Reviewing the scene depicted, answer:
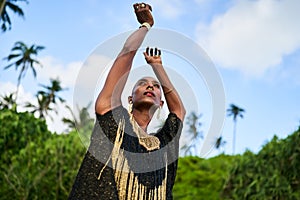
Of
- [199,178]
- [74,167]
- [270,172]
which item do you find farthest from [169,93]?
[199,178]

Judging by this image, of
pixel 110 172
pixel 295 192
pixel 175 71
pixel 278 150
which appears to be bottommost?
pixel 110 172

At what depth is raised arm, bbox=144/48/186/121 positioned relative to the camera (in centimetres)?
226

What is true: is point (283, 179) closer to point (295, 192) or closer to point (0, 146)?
point (295, 192)

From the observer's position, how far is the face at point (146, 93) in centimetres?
224

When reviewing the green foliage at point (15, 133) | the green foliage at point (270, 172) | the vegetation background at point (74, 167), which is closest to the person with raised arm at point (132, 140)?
the vegetation background at point (74, 167)

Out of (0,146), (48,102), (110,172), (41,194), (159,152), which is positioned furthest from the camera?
(48,102)

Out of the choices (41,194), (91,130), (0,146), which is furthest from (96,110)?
(0,146)

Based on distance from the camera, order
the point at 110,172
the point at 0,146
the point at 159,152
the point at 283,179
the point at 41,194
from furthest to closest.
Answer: the point at 0,146, the point at 41,194, the point at 283,179, the point at 159,152, the point at 110,172

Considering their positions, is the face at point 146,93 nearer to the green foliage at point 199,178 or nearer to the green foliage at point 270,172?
the green foliage at point 270,172

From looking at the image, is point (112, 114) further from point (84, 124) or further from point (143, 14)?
point (143, 14)

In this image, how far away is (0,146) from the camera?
17172 millimetres

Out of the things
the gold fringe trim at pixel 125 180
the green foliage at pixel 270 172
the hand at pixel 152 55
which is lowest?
the gold fringe trim at pixel 125 180

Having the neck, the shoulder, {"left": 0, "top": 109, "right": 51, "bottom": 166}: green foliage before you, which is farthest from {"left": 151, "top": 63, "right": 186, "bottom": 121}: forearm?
{"left": 0, "top": 109, "right": 51, "bottom": 166}: green foliage

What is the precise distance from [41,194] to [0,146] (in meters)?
2.55
